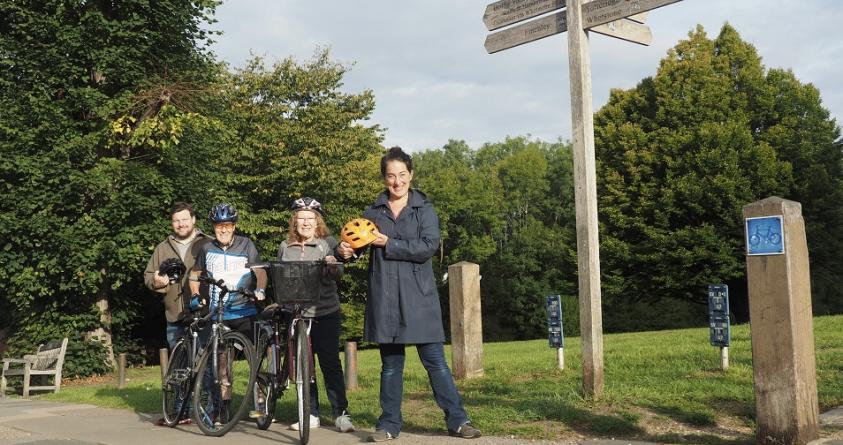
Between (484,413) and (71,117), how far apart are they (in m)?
15.0

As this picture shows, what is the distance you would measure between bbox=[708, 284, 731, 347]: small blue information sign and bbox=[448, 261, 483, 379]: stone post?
260 cm

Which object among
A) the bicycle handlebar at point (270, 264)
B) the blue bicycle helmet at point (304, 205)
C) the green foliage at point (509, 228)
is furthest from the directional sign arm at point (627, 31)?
the green foliage at point (509, 228)

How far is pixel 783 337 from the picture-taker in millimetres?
4914

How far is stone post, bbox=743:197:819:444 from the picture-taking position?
16.0ft

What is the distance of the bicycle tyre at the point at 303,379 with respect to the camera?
5934mm

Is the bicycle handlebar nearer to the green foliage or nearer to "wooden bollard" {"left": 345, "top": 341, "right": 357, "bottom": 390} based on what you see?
"wooden bollard" {"left": 345, "top": 341, "right": 357, "bottom": 390}

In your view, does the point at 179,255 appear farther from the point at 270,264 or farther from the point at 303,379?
the point at 303,379

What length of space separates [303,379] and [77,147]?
45.3 feet

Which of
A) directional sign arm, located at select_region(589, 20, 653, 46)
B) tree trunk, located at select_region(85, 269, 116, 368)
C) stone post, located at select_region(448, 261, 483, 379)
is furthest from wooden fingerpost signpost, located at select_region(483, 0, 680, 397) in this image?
tree trunk, located at select_region(85, 269, 116, 368)

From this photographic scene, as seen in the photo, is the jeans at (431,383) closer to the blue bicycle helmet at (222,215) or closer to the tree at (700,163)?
the blue bicycle helmet at (222,215)

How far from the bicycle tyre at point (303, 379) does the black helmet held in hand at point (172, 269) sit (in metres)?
1.54

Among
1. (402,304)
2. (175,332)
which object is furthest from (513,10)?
(175,332)

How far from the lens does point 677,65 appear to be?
31.7 m

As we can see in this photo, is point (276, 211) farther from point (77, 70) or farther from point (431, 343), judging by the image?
point (431, 343)
